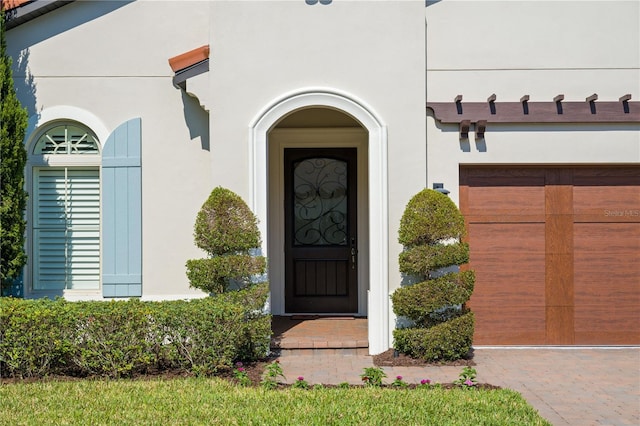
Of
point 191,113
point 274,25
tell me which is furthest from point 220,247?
point 274,25

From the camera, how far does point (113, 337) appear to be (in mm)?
7656

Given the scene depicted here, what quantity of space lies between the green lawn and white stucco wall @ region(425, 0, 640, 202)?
3.39m

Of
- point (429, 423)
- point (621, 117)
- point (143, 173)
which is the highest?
point (621, 117)

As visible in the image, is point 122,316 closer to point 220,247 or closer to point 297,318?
point 220,247

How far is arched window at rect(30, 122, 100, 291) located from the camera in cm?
971

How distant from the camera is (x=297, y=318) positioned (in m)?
10.7

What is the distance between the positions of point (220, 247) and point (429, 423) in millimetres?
3505

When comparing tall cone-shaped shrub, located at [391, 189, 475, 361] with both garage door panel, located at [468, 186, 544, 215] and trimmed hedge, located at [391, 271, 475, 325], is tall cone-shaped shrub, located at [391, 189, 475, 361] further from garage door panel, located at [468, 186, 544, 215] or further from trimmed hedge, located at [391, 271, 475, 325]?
garage door panel, located at [468, 186, 544, 215]

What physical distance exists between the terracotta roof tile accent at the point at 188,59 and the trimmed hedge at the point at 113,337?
3.04m

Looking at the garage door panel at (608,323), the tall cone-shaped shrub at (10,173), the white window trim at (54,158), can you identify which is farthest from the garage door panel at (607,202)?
the tall cone-shaped shrub at (10,173)

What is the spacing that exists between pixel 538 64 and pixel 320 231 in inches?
158

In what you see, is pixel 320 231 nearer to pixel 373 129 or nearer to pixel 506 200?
pixel 373 129

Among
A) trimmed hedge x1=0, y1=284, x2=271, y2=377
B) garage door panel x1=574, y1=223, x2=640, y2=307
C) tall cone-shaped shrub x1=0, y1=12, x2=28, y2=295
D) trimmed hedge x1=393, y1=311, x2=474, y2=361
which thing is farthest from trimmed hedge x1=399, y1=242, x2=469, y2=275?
tall cone-shaped shrub x1=0, y1=12, x2=28, y2=295

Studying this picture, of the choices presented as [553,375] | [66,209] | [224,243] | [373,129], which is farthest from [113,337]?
[553,375]
